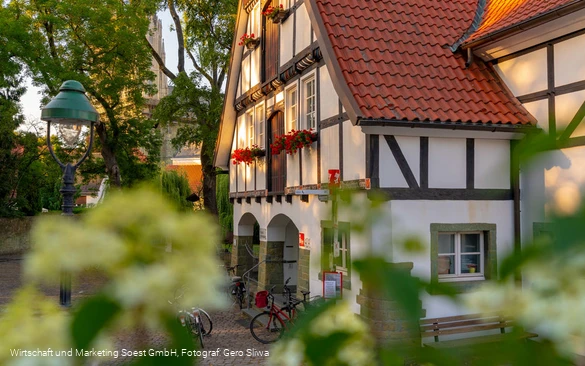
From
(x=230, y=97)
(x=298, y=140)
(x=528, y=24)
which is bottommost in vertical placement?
(x=298, y=140)

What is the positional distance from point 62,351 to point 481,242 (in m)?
8.74

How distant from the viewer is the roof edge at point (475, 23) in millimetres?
9344

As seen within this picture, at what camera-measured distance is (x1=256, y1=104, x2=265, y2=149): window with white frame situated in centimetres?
1295

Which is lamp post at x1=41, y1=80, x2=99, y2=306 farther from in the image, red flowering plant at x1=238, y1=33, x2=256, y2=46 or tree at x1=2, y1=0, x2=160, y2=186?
tree at x1=2, y1=0, x2=160, y2=186

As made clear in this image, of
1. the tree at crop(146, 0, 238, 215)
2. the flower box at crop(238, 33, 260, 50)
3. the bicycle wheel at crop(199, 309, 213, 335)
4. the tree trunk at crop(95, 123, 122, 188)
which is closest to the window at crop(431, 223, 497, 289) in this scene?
the bicycle wheel at crop(199, 309, 213, 335)

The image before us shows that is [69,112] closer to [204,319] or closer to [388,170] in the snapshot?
[204,319]

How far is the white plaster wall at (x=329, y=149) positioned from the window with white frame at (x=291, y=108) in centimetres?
153

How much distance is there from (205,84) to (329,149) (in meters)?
13.2

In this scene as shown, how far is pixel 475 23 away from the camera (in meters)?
9.90

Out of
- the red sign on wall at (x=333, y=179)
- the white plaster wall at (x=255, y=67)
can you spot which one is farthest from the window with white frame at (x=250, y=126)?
the red sign on wall at (x=333, y=179)

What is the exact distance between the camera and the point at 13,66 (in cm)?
2000

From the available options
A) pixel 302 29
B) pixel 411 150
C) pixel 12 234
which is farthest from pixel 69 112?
pixel 12 234

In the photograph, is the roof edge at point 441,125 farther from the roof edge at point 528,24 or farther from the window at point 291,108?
the window at point 291,108

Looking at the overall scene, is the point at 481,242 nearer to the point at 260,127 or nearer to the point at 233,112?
the point at 260,127
